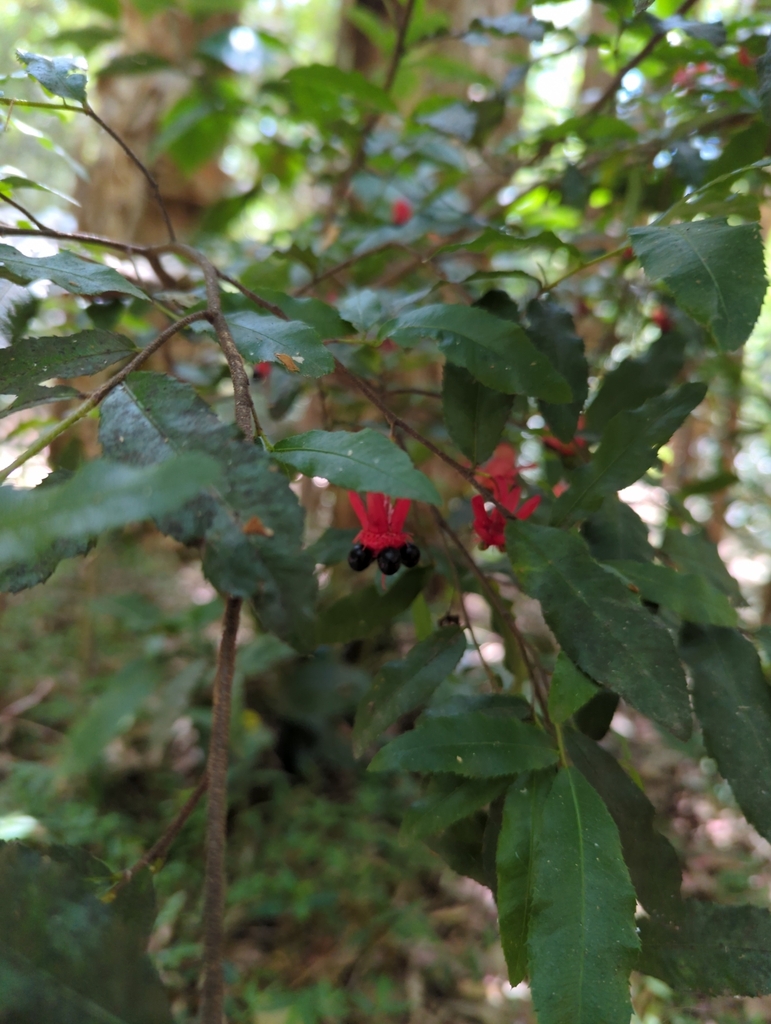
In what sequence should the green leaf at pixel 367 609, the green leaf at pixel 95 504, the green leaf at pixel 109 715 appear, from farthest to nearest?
the green leaf at pixel 109 715 → the green leaf at pixel 367 609 → the green leaf at pixel 95 504

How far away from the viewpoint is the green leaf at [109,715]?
1240 millimetres

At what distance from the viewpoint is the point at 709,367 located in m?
1.47

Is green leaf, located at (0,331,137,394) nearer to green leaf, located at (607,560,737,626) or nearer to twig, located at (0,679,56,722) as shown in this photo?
green leaf, located at (607,560,737,626)

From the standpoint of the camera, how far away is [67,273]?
1.82ft

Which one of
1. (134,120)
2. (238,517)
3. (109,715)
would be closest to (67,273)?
(238,517)

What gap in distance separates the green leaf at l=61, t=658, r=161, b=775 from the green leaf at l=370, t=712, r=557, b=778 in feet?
3.04

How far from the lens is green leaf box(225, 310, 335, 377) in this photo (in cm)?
52

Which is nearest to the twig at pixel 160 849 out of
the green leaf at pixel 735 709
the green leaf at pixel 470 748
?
the green leaf at pixel 470 748

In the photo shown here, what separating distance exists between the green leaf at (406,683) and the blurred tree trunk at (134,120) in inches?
77.5

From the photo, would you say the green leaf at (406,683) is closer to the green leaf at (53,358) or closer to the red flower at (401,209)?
the green leaf at (53,358)

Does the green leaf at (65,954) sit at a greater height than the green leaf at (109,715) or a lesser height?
greater

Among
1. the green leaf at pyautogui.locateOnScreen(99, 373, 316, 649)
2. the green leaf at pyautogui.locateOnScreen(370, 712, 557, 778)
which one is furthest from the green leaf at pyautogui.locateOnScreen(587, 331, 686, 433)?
the green leaf at pyautogui.locateOnScreen(99, 373, 316, 649)

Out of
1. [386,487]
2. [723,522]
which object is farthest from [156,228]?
[386,487]

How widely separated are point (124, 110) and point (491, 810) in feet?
8.85
